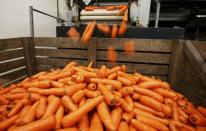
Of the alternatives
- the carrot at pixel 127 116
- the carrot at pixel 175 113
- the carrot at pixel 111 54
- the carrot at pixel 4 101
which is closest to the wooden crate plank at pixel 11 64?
the carrot at pixel 4 101

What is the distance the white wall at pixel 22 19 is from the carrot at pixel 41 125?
1635 mm

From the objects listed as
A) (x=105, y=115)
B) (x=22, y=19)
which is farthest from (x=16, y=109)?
(x=22, y=19)

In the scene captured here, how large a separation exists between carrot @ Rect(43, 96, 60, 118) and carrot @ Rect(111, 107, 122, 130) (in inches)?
13.1

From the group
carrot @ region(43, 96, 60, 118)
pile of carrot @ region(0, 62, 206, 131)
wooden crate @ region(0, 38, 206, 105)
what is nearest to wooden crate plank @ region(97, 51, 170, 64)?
wooden crate @ region(0, 38, 206, 105)

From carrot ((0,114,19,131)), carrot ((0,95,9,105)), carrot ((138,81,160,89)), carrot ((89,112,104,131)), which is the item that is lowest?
carrot ((0,114,19,131))

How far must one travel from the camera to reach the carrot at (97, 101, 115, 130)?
33.5 inches

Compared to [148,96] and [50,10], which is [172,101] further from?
[50,10]

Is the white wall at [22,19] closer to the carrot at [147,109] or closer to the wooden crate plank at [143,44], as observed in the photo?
the wooden crate plank at [143,44]

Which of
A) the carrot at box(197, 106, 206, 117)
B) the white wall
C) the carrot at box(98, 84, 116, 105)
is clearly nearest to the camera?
the carrot at box(98, 84, 116, 105)

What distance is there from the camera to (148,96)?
1106mm

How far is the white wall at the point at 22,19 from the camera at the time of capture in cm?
200

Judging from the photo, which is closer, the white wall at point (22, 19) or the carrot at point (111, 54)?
the carrot at point (111, 54)

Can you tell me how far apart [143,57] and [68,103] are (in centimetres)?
90

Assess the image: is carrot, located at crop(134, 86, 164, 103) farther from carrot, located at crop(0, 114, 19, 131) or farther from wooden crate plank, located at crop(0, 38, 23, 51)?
wooden crate plank, located at crop(0, 38, 23, 51)
